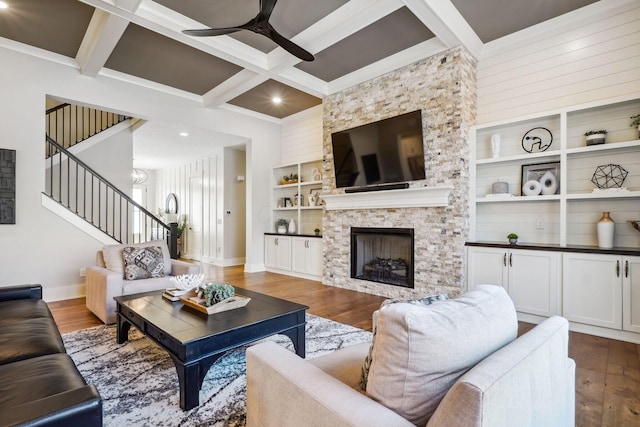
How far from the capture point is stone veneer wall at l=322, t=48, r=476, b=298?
3900mm

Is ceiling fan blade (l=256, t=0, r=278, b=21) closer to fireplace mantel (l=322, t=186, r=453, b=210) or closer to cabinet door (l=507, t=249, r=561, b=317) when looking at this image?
fireplace mantel (l=322, t=186, r=453, b=210)

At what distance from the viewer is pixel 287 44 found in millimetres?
3256

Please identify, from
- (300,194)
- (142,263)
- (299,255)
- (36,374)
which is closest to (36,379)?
(36,374)

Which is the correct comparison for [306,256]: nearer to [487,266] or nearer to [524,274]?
[487,266]

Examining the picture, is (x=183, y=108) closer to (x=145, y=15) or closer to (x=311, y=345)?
(x=145, y=15)

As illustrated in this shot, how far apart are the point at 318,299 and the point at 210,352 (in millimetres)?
2565

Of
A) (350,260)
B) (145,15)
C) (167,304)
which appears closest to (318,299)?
(350,260)

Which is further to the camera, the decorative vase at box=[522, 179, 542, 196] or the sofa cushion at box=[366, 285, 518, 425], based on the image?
the decorative vase at box=[522, 179, 542, 196]

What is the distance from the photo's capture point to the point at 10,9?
3301 millimetres

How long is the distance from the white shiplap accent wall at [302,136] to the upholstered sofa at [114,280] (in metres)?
3.28

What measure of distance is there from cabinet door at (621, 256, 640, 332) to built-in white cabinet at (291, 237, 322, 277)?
3895 millimetres

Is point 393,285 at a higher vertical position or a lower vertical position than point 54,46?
lower

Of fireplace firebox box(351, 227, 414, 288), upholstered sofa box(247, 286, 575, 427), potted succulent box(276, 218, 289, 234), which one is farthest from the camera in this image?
potted succulent box(276, 218, 289, 234)

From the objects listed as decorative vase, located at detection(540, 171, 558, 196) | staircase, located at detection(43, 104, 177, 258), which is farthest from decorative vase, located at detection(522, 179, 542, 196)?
staircase, located at detection(43, 104, 177, 258)
